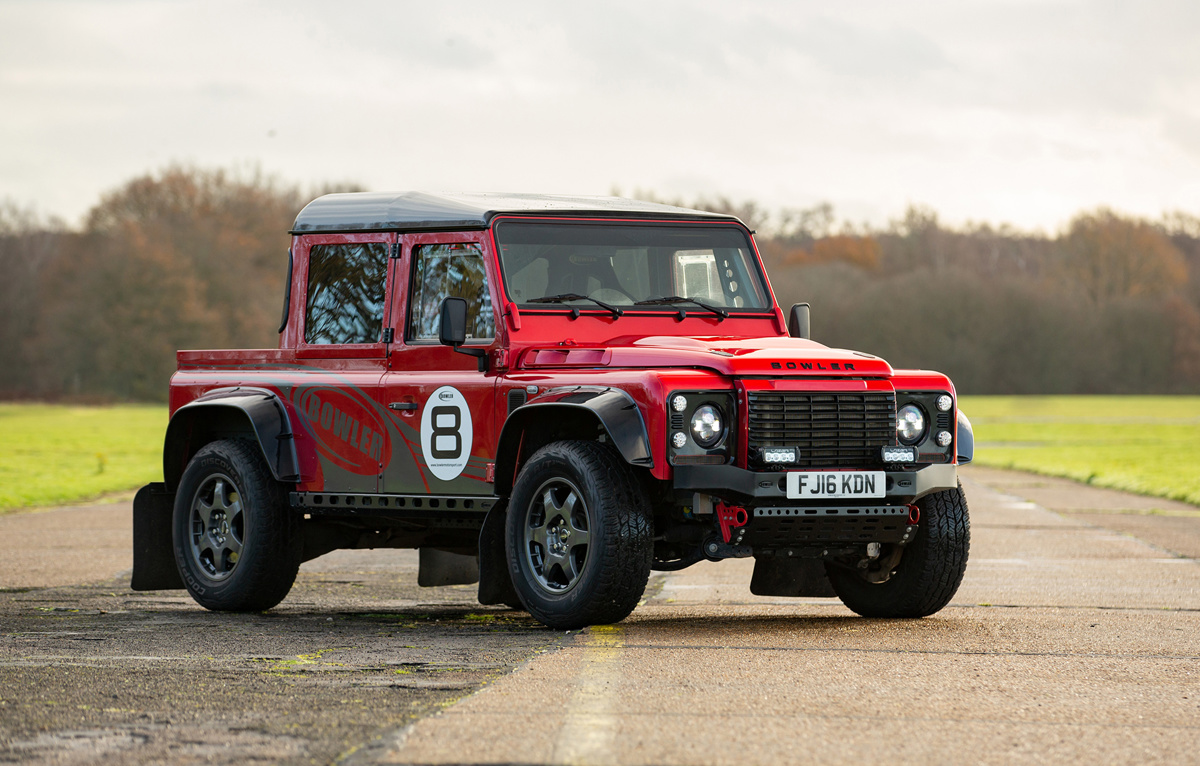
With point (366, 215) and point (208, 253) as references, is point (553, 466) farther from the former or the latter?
point (208, 253)

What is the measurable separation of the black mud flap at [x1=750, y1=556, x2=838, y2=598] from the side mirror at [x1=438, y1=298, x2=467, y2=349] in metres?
2.15

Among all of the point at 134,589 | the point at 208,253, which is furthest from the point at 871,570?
the point at 208,253

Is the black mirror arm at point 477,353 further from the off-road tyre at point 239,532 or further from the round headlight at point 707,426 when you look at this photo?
the off-road tyre at point 239,532

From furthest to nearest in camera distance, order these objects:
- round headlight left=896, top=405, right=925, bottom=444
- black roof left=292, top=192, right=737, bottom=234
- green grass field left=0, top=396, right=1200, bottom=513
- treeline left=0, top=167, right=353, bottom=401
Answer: treeline left=0, top=167, right=353, bottom=401
green grass field left=0, top=396, right=1200, bottom=513
black roof left=292, top=192, right=737, bottom=234
round headlight left=896, top=405, right=925, bottom=444

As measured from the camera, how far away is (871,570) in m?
9.74

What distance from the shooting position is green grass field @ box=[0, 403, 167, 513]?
2386 cm

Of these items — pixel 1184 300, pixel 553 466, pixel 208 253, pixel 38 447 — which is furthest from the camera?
pixel 1184 300

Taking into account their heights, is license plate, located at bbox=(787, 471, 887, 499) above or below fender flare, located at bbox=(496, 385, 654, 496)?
below

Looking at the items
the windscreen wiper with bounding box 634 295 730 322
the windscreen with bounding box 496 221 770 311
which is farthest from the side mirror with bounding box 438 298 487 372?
the windscreen wiper with bounding box 634 295 730 322

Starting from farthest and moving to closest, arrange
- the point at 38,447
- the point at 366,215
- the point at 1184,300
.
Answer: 1. the point at 1184,300
2. the point at 38,447
3. the point at 366,215

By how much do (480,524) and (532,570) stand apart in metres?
0.92

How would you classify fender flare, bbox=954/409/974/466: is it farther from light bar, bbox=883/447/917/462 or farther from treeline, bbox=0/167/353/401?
treeline, bbox=0/167/353/401

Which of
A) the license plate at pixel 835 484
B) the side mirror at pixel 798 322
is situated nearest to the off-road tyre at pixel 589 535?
the license plate at pixel 835 484

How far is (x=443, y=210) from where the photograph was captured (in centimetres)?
1004
